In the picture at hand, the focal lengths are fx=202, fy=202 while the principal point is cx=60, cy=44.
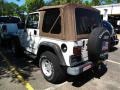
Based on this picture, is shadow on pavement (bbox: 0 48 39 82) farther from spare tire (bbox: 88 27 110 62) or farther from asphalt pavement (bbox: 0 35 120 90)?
spare tire (bbox: 88 27 110 62)

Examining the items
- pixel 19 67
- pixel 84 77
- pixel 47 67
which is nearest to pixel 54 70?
pixel 47 67

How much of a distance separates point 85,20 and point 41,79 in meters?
2.31

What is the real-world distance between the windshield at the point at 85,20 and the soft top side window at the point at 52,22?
21.7 inches

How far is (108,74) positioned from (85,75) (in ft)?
2.79

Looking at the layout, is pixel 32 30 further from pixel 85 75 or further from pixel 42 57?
pixel 85 75

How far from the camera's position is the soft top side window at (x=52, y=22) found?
5.91 metres

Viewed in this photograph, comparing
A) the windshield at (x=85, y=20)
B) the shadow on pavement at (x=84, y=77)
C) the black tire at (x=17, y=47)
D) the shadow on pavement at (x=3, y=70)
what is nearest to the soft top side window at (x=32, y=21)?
the black tire at (x=17, y=47)

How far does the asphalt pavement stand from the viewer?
5848 millimetres

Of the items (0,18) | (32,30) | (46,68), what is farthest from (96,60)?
(0,18)

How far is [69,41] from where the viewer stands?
18.0 feet

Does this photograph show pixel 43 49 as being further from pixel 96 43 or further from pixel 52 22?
pixel 96 43

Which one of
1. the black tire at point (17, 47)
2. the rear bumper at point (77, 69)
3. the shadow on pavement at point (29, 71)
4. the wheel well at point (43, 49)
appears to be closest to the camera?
the rear bumper at point (77, 69)

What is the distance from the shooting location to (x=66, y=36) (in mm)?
5586

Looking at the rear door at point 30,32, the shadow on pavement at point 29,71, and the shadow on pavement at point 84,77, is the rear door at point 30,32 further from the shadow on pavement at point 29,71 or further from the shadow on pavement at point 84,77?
the shadow on pavement at point 84,77
